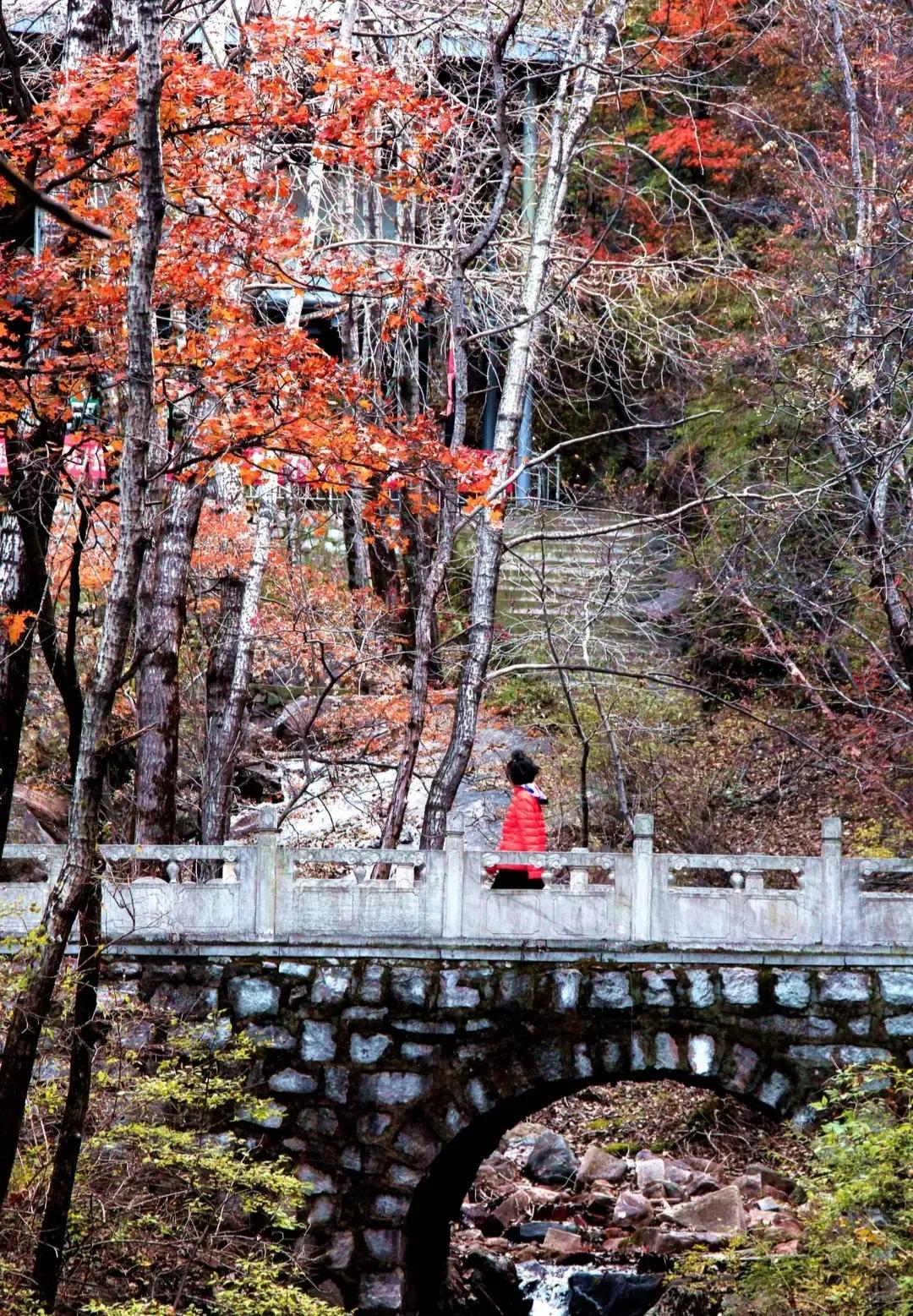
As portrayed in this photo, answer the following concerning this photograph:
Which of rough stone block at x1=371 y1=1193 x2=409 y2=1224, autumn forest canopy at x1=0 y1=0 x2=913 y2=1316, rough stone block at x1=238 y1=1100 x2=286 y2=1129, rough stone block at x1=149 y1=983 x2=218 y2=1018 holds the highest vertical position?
autumn forest canopy at x1=0 y1=0 x2=913 y2=1316

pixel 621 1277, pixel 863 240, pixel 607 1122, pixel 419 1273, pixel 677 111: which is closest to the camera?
pixel 419 1273

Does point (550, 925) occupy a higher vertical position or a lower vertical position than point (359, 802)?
lower

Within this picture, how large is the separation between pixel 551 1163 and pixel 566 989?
624cm

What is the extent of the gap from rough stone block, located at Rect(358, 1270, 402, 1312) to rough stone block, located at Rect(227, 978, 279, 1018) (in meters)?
2.34

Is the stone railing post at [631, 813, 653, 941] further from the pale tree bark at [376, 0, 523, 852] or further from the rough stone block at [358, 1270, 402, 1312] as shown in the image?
the rough stone block at [358, 1270, 402, 1312]

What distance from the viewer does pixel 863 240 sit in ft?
58.3

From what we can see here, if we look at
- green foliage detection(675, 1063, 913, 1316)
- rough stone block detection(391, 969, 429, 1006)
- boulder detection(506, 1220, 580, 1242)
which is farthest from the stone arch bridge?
boulder detection(506, 1220, 580, 1242)

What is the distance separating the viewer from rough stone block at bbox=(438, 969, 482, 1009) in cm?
1338

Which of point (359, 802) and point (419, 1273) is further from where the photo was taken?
point (359, 802)

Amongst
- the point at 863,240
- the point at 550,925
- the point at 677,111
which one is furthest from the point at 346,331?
the point at 677,111

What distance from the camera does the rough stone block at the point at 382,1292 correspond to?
13.4 meters

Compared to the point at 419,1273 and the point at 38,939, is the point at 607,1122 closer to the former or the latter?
the point at 419,1273

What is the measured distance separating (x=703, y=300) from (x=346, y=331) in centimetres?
1095

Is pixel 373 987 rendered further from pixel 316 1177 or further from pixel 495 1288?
pixel 495 1288
